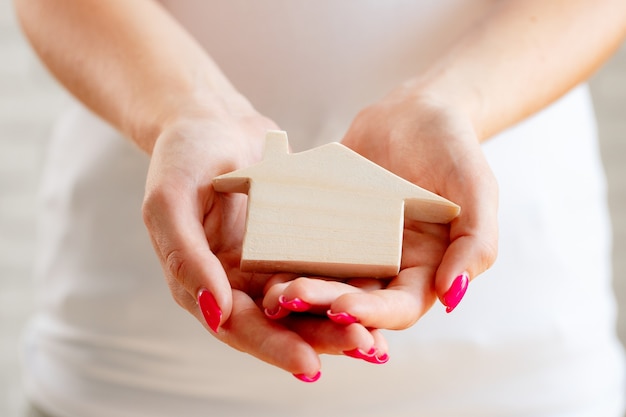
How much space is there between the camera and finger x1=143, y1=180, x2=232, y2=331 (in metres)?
0.72

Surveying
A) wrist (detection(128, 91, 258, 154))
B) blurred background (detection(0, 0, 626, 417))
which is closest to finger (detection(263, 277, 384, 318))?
wrist (detection(128, 91, 258, 154))

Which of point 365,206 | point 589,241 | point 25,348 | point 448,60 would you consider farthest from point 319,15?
point 25,348

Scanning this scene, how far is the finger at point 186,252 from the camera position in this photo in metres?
0.72

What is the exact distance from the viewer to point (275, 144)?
2.94 ft

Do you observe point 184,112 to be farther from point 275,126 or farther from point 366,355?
point 366,355

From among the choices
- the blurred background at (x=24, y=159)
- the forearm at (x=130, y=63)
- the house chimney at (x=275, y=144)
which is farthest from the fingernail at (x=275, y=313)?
the blurred background at (x=24, y=159)

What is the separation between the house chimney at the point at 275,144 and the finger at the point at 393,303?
0.60ft

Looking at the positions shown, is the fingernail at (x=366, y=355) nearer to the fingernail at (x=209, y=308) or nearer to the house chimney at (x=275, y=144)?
the fingernail at (x=209, y=308)

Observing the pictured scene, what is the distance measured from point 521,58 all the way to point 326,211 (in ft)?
1.20

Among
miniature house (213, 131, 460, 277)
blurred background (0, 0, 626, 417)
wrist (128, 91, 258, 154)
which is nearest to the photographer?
miniature house (213, 131, 460, 277)

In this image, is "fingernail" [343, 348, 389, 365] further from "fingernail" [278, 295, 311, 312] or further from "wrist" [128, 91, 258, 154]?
"wrist" [128, 91, 258, 154]

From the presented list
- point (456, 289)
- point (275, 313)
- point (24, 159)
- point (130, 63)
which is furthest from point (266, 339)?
point (24, 159)

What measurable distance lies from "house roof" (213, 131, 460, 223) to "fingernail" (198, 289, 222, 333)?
0.52 feet

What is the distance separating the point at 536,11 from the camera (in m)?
1.10
